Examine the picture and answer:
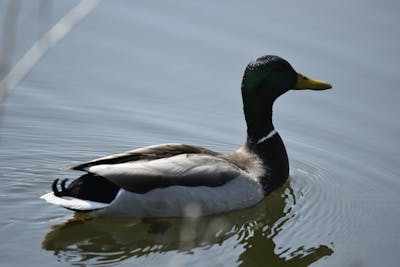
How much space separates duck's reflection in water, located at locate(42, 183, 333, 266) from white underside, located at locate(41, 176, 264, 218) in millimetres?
92

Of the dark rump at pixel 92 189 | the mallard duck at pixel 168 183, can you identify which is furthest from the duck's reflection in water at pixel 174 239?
the dark rump at pixel 92 189

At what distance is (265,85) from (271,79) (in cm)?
9

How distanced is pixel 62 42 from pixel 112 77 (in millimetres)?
955

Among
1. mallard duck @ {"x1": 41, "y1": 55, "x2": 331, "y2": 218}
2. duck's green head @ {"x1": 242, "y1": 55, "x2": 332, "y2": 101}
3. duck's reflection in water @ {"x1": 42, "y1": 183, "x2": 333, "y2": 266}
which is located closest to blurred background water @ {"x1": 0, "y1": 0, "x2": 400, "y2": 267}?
duck's reflection in water @ {"x1": 42, "y1": 183, "x2": 333, "y2": 266}

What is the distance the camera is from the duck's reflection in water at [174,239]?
5.71m

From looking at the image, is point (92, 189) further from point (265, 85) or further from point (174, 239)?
point (265, 85)

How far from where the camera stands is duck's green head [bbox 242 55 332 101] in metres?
7.23

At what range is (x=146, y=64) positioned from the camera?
30.0 feet

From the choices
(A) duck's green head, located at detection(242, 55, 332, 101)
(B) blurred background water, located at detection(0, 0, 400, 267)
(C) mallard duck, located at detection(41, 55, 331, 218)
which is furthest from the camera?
(A) duck's green head, located at detection(242, 55, 332, 101)

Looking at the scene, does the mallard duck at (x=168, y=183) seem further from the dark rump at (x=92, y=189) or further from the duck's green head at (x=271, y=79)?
the duck's green head at (x=271, y=79)

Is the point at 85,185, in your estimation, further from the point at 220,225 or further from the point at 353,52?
the point at 353,52

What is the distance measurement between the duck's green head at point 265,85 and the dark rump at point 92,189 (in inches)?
71.0

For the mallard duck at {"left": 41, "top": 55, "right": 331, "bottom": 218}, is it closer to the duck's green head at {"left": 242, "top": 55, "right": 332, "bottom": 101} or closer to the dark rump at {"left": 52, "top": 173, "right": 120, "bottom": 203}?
the dark rump at {"left": 52, "top": 173, "right": 120, "bottom": 203}

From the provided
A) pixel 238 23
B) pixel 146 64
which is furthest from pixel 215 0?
pixel 146 64
